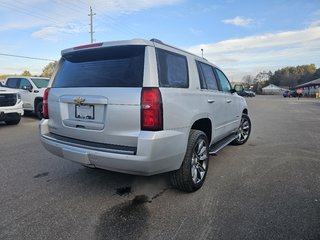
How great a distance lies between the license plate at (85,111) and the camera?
10.7 ft

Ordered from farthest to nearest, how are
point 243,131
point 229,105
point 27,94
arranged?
1. point 27,94
2. point 243,131
3. point 229,105

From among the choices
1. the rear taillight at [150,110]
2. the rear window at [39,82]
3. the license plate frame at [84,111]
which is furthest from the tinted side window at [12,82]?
the rear taillight at [150,110]

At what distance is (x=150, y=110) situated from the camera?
290cm

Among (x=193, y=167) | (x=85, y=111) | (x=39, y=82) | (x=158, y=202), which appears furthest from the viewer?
(x=39, y=82)

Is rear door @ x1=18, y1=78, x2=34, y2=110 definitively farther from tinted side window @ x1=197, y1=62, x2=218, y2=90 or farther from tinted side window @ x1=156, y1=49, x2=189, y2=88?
tinted side window @ x1=156, y1=49, x2=189, y2=88

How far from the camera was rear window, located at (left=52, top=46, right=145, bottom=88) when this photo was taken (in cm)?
311

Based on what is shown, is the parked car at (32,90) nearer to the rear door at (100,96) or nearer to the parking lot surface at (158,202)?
the parking lot surface at (158,202)

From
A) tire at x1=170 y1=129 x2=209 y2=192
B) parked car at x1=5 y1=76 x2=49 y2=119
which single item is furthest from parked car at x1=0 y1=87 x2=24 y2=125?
tire at x1=170 y1=129 x2=209 y2=192

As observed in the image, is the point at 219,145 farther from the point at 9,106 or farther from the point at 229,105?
the point at 9,106

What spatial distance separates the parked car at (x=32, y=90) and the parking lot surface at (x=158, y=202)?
6.80m

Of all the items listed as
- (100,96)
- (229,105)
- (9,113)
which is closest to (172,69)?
(100,96)

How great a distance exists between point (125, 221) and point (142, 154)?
31.1 inches

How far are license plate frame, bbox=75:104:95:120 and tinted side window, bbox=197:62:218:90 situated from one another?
181 centimetres

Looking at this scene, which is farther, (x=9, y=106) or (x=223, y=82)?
(x=9, y=106)
